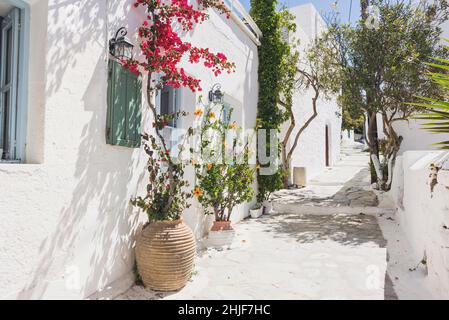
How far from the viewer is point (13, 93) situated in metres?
3.09

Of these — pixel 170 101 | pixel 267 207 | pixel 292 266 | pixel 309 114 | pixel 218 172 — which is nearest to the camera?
pixel 292 266

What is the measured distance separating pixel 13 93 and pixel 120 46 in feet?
4.30

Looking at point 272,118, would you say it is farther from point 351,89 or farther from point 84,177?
point 84,177

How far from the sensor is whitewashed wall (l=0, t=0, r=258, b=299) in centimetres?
288

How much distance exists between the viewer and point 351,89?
9.45 metres

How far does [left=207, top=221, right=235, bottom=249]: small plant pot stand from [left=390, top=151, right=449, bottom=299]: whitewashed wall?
121 inches

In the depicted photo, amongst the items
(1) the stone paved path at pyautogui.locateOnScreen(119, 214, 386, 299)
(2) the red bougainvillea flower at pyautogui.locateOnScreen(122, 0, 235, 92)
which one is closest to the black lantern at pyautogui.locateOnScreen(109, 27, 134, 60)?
(2) the red bougainvillea flower at pyautogui.locateOnScreen(122, 0, 235, 92)

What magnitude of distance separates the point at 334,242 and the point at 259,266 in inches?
82.2

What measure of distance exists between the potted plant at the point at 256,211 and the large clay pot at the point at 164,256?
4850 mm

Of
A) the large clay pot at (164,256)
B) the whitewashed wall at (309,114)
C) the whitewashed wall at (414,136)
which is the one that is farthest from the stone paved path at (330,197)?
the large clay pot at (164,256)

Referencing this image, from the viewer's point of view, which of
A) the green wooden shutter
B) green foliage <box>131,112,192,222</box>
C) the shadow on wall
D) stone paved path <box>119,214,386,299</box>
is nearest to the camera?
the shadow on wall

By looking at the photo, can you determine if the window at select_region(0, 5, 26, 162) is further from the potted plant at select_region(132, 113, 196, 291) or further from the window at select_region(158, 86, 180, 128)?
the window at select_region(158, 86, 180, 128)

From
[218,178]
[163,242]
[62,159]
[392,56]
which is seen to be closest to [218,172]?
[218,178]

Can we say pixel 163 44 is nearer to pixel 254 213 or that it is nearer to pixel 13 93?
pixel 13 93
